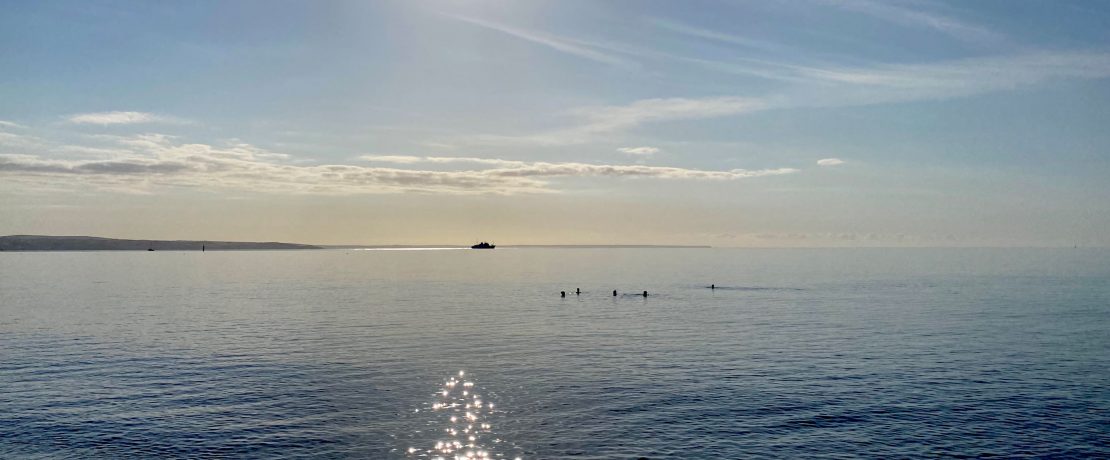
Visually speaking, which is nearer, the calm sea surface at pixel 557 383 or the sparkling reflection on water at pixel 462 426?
the sparkling reflection on water at pixel 462 426

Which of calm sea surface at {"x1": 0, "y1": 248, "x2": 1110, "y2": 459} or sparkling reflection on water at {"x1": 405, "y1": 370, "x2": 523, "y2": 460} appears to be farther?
calm sea surface at {"x1": 0, "y1": 248, "x2": 1110, "y2": 459}

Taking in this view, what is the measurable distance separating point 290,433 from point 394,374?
18915 millimetres

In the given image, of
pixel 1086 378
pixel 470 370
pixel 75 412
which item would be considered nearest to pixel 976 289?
pixel 1086 378

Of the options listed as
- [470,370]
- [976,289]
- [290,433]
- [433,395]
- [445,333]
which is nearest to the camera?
[290,433]

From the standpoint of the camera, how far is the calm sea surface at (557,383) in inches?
1783

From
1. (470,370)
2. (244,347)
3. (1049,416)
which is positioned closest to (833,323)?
(1049,416)

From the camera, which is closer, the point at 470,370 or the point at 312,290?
the point at 470,370

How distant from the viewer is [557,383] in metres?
61.7

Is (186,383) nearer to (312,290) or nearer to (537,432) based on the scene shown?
(537,432)

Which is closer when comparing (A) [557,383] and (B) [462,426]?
(B) [462,426]

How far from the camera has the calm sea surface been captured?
45281 millimetres

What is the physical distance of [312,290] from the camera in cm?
18100

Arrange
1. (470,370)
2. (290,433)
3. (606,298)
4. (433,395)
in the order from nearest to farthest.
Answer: (290,433) < (433,395) < (470,370) < (606,298)

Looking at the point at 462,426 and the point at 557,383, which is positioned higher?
the point at 557,383
